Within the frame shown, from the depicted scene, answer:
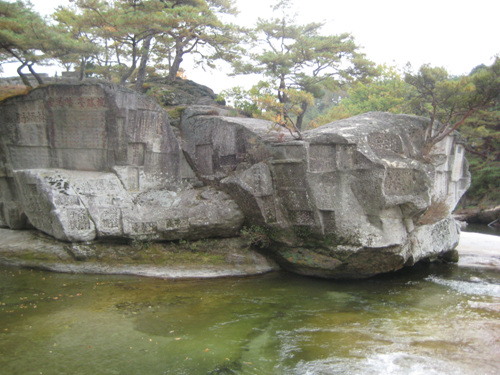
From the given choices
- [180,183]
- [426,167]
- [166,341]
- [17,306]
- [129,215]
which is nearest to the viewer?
[166,341]

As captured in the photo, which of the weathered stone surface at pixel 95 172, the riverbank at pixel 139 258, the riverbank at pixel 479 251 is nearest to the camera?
the riverbank at pixel 139 258

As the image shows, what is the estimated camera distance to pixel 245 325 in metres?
7.21

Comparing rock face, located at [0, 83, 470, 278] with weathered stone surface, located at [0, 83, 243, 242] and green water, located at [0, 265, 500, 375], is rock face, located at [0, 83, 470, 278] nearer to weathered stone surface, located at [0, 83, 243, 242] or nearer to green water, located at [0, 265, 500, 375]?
weathered stone surface, located at [0, 83, 243, 242]

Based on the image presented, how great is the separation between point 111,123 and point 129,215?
250cm

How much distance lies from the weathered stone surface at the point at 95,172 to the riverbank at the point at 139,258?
11.3 inches

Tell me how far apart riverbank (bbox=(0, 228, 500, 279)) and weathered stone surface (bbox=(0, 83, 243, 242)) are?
286 mm

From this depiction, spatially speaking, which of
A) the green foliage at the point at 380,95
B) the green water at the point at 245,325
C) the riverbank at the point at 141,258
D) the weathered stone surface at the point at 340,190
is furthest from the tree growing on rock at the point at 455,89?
the green foliage at the point at 380,95

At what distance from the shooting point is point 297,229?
10.3 m

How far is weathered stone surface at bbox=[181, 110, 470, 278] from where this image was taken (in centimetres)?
955

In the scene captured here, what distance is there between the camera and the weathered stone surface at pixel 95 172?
1043 cm

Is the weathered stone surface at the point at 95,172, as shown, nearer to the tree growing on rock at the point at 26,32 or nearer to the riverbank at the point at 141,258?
the riverbank at the point at 141,258

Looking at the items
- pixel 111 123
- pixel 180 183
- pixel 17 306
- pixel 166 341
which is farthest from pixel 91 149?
pixel 166 341

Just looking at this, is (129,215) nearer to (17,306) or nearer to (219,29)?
(17,306)

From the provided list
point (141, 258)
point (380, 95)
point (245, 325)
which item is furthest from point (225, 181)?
point (380, 95)
